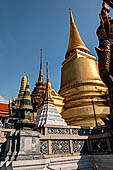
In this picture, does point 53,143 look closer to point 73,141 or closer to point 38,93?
point 73,141

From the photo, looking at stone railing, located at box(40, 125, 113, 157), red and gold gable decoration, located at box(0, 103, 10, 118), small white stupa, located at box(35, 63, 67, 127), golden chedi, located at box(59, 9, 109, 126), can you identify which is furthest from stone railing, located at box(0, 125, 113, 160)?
red and gold gable decoration, located at box(0, 103, 10, 118)

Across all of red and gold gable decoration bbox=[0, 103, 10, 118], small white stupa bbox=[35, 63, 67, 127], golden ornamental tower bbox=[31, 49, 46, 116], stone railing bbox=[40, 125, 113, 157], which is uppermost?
golden ornamental tower bbox=[31, 49, 46, 116]

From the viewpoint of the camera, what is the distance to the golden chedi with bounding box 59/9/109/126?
10.6m

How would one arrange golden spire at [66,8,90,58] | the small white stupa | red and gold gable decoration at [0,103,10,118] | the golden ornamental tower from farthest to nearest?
1. golden spire at [66,8,90,58]
2. red and gold gable decoration at [0,103,10,118]
3. the golden ornamental tower
4. the small white stupa

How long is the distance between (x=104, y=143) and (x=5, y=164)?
11.9ft

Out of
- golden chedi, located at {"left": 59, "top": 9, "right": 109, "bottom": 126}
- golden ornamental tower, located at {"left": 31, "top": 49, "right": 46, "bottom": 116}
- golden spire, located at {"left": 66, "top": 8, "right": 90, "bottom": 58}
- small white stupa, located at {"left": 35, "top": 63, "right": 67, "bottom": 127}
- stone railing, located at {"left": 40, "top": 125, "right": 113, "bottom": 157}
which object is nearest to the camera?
stone railing, located at {"left": 40, "top": 125, "right": 113, "bottom": 157}

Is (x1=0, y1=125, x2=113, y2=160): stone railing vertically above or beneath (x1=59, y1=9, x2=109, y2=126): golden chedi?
beneath

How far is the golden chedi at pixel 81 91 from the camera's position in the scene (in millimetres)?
10555

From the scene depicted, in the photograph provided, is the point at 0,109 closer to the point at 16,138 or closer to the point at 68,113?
the point at 68,113

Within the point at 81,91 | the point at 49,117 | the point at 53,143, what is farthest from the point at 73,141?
the point at 81,91

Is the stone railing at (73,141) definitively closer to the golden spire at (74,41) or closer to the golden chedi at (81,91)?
the golden chedi at (81,91)

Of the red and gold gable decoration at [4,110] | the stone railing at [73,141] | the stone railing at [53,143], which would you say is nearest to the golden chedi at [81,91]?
the stone railing at [73,141]

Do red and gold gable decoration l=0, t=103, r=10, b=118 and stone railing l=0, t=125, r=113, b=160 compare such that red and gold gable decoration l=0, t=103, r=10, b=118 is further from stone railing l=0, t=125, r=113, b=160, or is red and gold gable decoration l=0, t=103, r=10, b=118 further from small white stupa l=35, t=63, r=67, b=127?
stone railing l=0, t=125, r=113, b=160

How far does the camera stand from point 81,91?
40.4 ft
